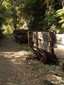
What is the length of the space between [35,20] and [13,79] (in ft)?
52.4

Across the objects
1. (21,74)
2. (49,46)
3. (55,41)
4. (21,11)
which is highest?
(21,11)

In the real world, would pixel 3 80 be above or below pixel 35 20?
below

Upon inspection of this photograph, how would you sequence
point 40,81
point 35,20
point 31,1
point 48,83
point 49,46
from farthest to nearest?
point 35,20 → point 31,1 → point 49,46 → point 40,81 → point 48,83

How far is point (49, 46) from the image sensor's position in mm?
4793

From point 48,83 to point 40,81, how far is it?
0.55 m

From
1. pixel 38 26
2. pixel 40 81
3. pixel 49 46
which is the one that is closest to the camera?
pixel 40 81

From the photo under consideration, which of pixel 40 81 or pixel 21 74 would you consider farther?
pixel 21 74

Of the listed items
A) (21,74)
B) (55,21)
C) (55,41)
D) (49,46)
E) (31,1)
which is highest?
(31,1)

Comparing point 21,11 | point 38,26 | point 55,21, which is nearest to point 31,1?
point 21,11

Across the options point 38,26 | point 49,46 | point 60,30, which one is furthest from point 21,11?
point 49,46

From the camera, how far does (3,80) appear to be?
3.87 meters

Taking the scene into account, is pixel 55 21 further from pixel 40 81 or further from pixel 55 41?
pixel 40 81

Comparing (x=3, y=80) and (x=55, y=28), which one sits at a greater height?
(x=55, y=28)

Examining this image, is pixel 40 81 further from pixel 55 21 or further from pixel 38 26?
pixel 38 26
